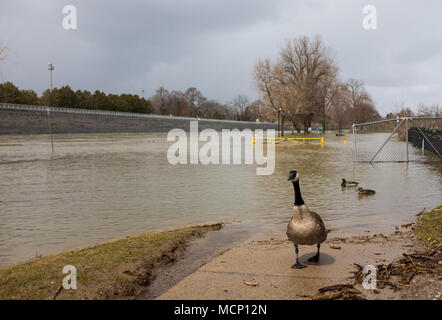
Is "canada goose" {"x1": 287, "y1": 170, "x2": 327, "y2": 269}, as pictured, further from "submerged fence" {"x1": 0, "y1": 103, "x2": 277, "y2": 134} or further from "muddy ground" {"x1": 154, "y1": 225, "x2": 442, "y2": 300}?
"submerged fence" {"x1": 0, "y1": 103, "x2": 277, "y2": 134}


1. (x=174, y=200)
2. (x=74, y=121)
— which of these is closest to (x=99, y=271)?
(x=174, y=200)

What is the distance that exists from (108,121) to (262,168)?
236ft

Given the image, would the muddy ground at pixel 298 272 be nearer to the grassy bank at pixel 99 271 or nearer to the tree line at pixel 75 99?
the grassy bank at pixel 99 271

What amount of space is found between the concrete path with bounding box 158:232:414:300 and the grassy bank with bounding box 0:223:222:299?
2.22 feet

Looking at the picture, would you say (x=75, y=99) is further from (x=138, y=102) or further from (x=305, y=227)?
(x=305, y=227)

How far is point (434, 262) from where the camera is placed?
496 cm

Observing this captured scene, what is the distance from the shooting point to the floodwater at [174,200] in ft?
26.7

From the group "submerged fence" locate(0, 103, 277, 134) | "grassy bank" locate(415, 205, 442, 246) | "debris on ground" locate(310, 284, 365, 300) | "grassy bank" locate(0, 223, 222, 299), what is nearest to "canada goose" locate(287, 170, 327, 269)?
"debris on ground" locate(310, 284, 365, 300)

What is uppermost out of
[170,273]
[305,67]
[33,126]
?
[305,67]

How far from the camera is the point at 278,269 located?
536 centimetres

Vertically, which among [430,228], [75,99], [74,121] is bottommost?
[430,228]

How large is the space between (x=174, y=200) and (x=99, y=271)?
623 cm
